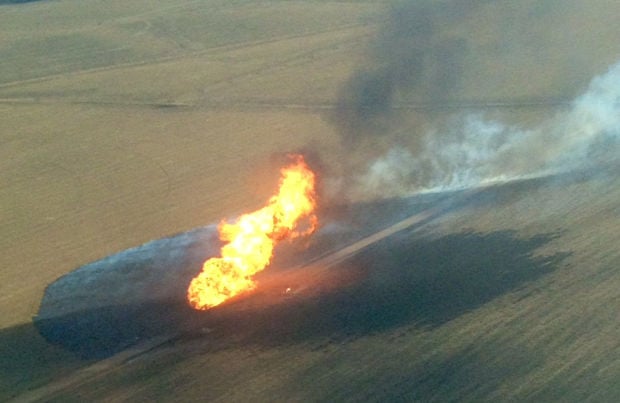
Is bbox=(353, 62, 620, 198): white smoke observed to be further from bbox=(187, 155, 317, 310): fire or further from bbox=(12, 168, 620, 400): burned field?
bbox=(12, 168, 620, 400): burned field

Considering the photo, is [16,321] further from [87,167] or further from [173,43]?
[173,43]

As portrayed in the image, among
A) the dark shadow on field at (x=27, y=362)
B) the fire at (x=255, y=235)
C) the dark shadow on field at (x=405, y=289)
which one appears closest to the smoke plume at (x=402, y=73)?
the fire at (x=255, y=235)

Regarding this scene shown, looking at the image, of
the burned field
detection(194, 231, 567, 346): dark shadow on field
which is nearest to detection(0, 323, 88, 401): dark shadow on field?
the burned field

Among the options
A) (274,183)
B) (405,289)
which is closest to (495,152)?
(274,183)

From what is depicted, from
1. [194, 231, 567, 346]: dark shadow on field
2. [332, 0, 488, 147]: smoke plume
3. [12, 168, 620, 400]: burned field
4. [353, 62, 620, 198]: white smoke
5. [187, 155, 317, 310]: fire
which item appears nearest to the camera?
[12, 168, 620, 400]: burned field

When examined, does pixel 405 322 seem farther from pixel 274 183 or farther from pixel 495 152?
pixel 495 152
